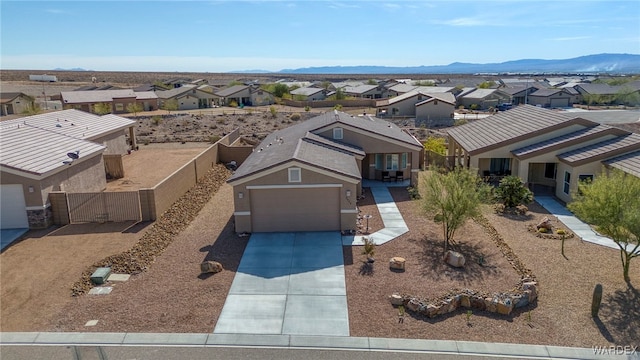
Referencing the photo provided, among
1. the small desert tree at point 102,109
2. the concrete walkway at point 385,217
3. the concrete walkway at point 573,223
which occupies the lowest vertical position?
the concrete walkway at point 573,223

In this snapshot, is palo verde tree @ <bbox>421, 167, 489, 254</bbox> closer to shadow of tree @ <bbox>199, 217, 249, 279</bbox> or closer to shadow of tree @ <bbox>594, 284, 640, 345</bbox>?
shadow of tree @ <bbox>594, 284, 640, 345</bbox>

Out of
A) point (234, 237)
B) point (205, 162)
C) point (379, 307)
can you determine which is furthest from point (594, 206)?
point (205, 162)

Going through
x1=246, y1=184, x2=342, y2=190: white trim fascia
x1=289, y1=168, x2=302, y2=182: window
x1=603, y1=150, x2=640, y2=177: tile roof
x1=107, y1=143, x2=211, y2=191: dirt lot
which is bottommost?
x1=107, y1=143, x2=211, y2=191: dirt lot

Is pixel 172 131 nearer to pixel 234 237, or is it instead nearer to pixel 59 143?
pixel 59 143

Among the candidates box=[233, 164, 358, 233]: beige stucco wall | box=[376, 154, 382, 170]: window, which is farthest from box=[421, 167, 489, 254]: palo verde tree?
box=[376, 154, 382, 170]: window

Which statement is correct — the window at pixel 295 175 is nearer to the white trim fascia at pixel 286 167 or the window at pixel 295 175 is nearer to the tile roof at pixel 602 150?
the white trim fascia at pixel 286 167

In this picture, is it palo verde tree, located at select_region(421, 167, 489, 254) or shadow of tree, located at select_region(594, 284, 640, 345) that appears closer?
shadow of tree, located at select_region(594, 284, 640, 345)

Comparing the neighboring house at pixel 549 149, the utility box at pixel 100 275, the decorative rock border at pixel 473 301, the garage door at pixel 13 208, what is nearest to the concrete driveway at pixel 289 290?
the decorative rock border at pixel 473 301
